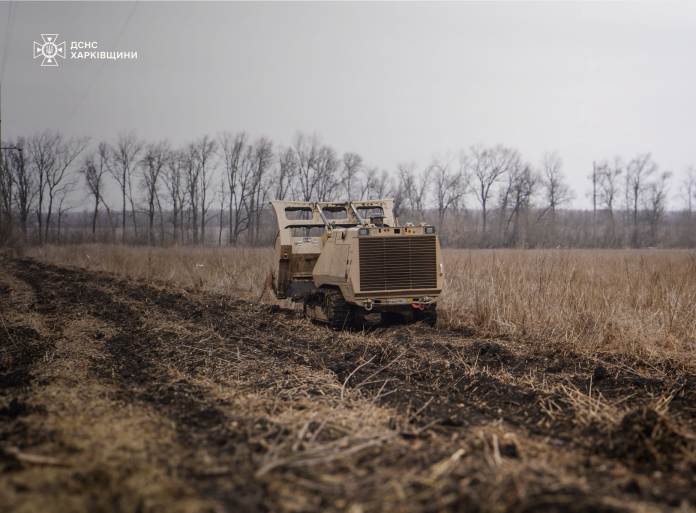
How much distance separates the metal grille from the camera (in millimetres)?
10047

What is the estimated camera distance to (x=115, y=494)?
3336 mm

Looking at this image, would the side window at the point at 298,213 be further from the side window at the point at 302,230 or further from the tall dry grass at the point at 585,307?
the tall dry grass at the point at 585,307

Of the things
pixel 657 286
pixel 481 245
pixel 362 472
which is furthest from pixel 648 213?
pixel 362 472

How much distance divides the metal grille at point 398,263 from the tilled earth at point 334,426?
1193 mm

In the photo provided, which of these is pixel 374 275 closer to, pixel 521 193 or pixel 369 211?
pixel 369 211

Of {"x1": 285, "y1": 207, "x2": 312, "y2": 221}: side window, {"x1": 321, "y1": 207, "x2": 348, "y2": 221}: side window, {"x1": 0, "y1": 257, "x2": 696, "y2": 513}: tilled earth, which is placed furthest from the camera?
{"x1": 321, "y1": 207, "x2": 348, "y2": 221}: side window

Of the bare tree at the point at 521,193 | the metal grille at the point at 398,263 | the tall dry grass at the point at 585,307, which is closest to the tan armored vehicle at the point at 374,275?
the metal grille at the point at 398,263

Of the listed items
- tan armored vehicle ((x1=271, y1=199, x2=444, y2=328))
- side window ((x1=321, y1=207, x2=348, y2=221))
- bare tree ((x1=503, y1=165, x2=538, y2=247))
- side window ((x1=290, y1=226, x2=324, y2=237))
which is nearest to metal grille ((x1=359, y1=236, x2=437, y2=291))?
tan armored vehicle ((x1=271, y1=199, x2=444, y2=328))

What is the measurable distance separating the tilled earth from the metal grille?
119cm

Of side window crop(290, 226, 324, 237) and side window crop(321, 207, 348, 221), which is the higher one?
side window crop(321, 207, 348, 221)

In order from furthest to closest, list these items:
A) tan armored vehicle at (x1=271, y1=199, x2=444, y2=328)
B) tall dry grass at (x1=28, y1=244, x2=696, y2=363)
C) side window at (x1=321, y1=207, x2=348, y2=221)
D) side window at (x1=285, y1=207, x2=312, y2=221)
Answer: side window at (x1=321, y1=207, x2=348, y2=221)
side window at (x1=285, y1=207, x2=312, y2=221)
tan armored vehicle at (x1=271, y1=199, x2=444, y2=328)
tall dry grass at (x1=28, y1=244, x2=696, y2=363)

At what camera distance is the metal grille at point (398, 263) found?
1005 centimetres

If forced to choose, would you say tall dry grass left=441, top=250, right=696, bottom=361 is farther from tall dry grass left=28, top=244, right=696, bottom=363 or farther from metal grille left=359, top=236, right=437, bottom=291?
metal grille left=359, top=236, right=437, bottom=291

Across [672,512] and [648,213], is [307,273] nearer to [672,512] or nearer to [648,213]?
[672,512]
